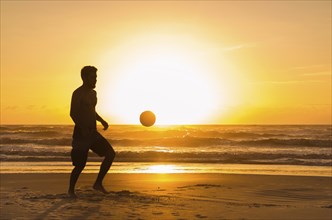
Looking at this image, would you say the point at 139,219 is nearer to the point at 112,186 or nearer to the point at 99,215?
the point at 99,215

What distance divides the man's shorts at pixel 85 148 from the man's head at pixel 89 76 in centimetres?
80

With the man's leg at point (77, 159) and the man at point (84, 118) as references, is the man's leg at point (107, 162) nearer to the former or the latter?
the man at point (84, 118)

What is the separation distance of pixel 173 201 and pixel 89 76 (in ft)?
7.49

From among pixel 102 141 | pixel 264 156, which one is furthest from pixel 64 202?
pixel 264 156

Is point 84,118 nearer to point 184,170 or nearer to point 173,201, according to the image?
point 173,201

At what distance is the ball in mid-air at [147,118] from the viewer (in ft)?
52.6

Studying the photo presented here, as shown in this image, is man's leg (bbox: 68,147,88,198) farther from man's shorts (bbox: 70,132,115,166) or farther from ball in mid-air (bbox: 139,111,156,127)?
ball in mid-air (bbox: 139,111,156,127)

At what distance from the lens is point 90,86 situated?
7902mm

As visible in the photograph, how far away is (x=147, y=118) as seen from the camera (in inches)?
643

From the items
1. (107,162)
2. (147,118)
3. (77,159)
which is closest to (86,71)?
(77,159)

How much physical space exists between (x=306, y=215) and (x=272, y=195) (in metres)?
2.32

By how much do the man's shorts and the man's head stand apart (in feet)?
2.61

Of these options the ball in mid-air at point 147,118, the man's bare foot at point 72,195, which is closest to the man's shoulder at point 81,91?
the man's bare foot at point 72,195

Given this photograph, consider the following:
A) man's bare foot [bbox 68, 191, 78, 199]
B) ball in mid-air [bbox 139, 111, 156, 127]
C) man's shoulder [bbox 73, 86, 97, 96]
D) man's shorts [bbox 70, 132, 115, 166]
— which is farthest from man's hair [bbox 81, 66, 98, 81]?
ball in mid-air [bbox 139, 111, 156, 127]
